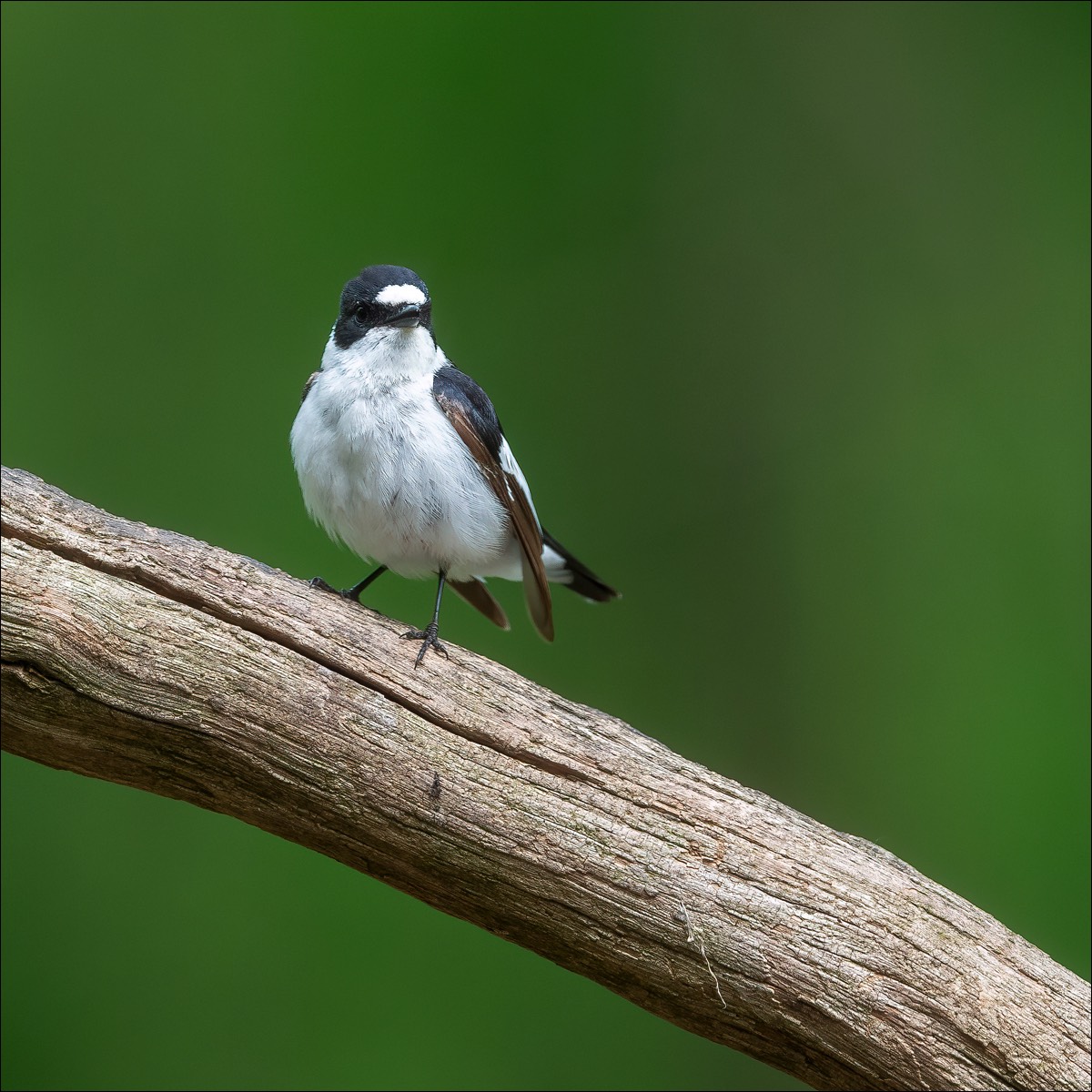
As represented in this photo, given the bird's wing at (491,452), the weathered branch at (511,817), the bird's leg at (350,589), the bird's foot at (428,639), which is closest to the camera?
the weathered branch at (511,817)

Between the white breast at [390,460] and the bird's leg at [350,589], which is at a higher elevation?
the white breast at [390,460]

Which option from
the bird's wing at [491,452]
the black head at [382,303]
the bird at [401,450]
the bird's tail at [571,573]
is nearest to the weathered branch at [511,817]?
the bird at [401,450]

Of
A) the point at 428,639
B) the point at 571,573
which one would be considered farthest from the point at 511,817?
the point at 571,573

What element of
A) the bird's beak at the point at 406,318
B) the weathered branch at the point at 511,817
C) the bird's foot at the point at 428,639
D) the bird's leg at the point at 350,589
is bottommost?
the weathered branch at the point at 511,817

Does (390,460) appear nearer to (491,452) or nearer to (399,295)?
(491,452)

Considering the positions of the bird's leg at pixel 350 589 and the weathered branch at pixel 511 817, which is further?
the bird's leg at pixel 350 589

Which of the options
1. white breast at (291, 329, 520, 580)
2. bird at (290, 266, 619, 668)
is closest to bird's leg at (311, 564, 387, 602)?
bird at (290, 266, 619, 668)

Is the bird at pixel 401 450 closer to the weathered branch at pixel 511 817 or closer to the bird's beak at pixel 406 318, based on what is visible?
the bird's beak at pixel 406 318

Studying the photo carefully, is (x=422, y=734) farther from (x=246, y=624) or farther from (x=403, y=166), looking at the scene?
(x=403, y=166)
